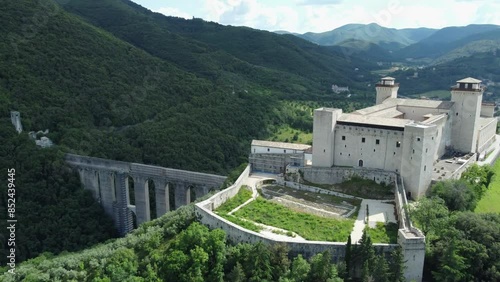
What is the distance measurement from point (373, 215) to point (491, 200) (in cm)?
1990

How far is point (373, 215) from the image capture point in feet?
150

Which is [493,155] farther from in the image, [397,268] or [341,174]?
[397,268]

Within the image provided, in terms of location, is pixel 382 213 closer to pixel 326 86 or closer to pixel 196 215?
pixel 196 215

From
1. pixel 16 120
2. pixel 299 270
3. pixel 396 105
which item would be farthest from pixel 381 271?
pixel 16 120

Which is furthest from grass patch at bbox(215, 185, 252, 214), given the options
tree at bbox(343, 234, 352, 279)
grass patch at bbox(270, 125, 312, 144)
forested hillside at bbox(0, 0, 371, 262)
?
grass patch at bbox(270, 125, 312, 144)

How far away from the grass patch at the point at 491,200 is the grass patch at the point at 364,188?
10578 mm

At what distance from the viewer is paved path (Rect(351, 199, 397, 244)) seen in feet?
136

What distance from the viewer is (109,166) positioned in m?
75.9

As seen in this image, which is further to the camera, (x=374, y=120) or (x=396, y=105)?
(x=396, y=105)

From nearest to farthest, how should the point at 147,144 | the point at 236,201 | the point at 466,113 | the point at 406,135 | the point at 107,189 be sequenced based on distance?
the point at 406,135 → the point at 236,201 → the point at 466,113 → the point at 107,189 → the point at 147,144

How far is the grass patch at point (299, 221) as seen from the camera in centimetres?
4059

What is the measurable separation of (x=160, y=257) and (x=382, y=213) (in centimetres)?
2326

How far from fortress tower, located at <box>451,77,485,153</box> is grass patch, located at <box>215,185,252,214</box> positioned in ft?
112

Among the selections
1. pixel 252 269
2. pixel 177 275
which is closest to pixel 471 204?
pixel 252 269
